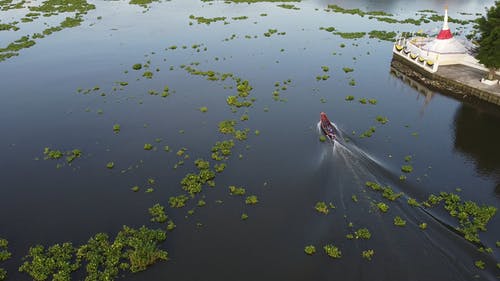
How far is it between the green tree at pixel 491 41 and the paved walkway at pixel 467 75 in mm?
2329

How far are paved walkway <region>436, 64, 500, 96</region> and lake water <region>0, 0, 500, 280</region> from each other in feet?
14.3

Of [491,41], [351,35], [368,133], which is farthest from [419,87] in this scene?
[351,35]

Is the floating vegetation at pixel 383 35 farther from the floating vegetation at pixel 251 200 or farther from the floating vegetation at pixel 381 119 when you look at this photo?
the floating vegetation at pixel 251 200

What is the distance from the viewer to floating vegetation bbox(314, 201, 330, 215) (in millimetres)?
32531

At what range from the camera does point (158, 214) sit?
108 ft

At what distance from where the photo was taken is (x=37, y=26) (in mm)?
97938

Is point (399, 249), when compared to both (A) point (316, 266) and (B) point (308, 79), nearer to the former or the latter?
(A) point (316, 266)

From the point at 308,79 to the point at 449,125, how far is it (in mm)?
24038

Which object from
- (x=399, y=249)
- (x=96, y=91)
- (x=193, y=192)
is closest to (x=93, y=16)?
(x=96, y=91)

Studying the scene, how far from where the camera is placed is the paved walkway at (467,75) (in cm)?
5459

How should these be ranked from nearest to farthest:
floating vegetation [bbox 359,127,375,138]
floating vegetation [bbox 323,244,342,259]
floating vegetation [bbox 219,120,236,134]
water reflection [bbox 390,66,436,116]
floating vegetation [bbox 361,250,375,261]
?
floating vegetation [bbox 361,250,375,261] < floating vegetation [bbox 323,244,342,259] < floating vegetation [bbox 359,127,375,138] < floating vegetation [bbox 219,120,236,134] < water reflection [bbox 390,66,436,116]

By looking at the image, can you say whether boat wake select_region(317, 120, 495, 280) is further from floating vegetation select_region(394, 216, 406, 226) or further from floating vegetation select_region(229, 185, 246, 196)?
floating vegetation select_region(229, 185, 246, 196)

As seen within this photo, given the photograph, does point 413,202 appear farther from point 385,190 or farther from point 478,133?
point 478,133

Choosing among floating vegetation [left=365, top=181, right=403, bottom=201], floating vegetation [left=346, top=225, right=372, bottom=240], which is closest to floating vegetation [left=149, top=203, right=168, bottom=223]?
floating vegetation [left=346, top=225, right=372, bottom=240]
